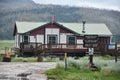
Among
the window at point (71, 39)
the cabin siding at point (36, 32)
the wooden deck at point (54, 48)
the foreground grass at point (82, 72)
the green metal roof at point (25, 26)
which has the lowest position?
the foreground grass at point (82, 72)

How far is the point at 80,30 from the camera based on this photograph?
168ft

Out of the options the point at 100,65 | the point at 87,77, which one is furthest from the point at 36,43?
the point at 87,77

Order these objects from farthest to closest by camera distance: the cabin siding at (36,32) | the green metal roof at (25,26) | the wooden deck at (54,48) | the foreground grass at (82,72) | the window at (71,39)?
1. the window at (71,39)
2. the green metal roof at (25,26)
3. the cabin siding at (36,32)
4. the wooden deck at (54,48)
5. the foreground grass at (82,72)

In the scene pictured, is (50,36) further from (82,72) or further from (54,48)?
(82,72)

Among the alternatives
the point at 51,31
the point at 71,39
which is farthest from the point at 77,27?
the point at 51,31

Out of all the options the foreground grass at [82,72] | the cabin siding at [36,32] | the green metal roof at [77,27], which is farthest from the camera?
the green metal roof at [77,27]

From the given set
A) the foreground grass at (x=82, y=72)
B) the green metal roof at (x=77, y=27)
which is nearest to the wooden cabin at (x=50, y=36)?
the green metal roof at (x=77, y=27)

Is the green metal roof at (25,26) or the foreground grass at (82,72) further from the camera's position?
the green metal roof at (25,26)

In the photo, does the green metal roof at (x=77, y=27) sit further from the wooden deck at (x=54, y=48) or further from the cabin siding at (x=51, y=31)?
the wooden deck at (x=54, y=48)

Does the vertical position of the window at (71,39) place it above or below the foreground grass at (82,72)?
above

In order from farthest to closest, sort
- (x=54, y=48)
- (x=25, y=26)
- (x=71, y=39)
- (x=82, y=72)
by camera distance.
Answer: (x=25, y=26), (x=71, y=39), (x=54, y=48), (x=82, y=72)

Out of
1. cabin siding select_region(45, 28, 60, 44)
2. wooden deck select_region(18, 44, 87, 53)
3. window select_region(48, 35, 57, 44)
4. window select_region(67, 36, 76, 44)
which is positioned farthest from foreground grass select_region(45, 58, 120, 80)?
window select_region(67, 36, 76, 44)

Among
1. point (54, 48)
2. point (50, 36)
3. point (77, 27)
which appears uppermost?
point (77, 27)

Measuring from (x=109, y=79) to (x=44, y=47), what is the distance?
25.0 metres
